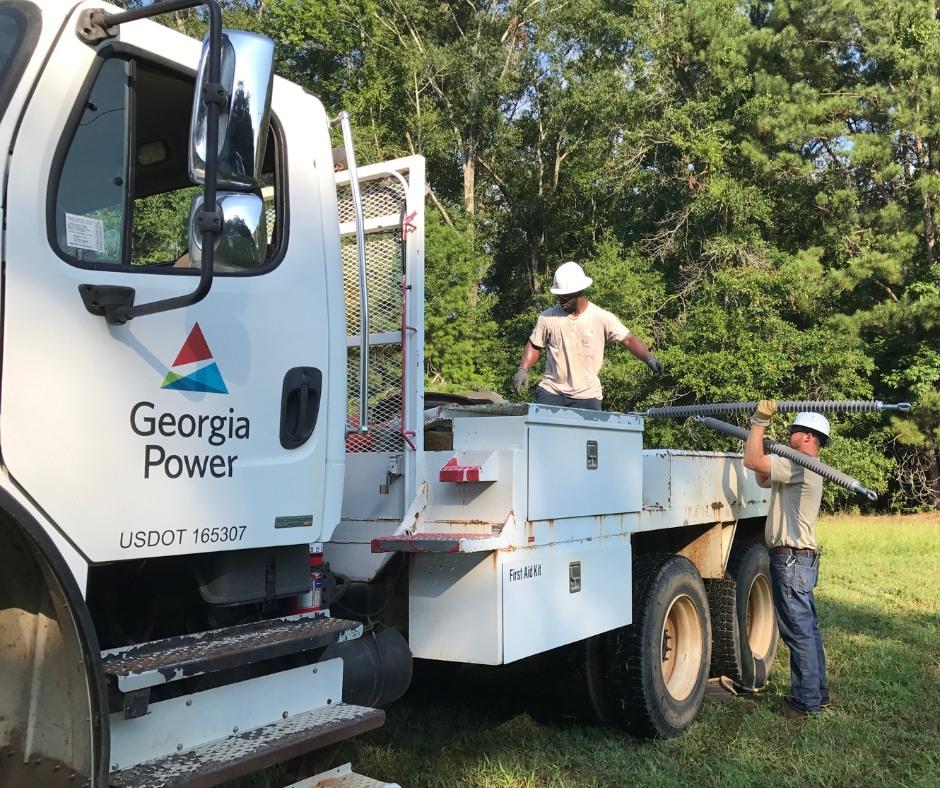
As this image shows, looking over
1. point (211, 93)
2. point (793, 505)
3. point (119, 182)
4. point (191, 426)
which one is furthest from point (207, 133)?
point (793, 505)

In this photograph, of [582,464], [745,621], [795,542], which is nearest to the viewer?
[582,464]

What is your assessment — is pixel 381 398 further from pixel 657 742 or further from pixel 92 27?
pixel 657 742

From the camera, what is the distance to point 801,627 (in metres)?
5.68

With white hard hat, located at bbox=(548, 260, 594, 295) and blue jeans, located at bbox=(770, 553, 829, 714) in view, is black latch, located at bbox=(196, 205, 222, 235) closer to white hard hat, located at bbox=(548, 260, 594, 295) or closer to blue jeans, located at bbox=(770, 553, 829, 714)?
white hard hat, located at bbox=(548, 260, 594, 295)

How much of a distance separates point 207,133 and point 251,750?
64.1 inches

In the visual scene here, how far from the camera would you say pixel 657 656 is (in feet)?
16.2

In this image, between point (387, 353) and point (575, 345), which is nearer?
point (387, 353)

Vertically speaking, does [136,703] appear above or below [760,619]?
above

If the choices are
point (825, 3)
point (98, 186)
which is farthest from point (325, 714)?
point (825, 3)

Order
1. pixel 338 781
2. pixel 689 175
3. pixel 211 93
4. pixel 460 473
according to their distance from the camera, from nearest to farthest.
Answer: pixel 211 93, pixel 338 781, pixel 460 473, pixel 689 175

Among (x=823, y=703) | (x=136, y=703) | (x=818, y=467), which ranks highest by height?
(x=818, y=467)

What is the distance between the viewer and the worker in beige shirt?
5.57m

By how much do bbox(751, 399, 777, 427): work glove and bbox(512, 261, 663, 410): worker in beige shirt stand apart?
Result: 653mm

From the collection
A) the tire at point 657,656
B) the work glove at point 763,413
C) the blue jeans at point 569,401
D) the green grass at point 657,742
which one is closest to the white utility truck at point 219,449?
the tire at point 657,656
